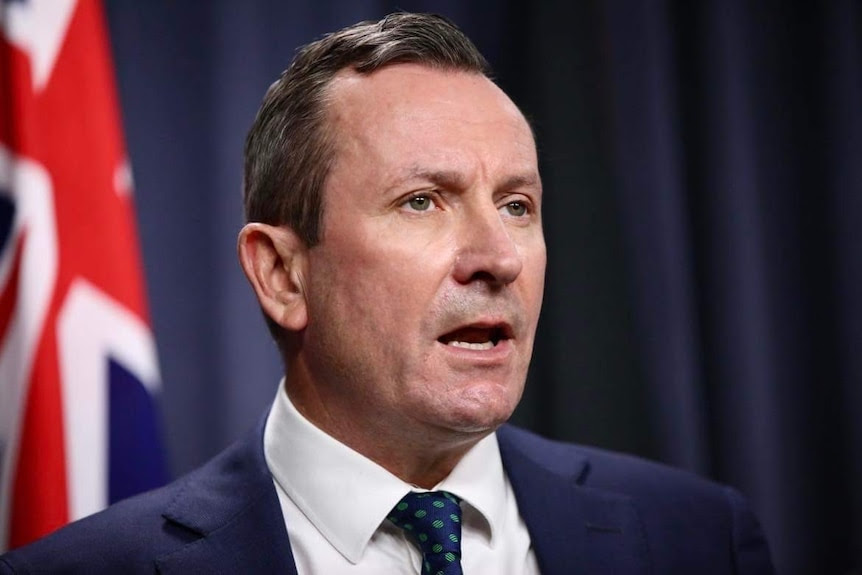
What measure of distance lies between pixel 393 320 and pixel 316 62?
1.67ft

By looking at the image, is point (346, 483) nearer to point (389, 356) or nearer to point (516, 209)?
point (389, 356)

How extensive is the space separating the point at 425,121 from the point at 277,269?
375mm

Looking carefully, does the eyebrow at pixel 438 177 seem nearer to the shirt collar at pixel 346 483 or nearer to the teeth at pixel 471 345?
the teeth at pixel 471 345

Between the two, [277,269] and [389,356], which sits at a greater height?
[277,269]

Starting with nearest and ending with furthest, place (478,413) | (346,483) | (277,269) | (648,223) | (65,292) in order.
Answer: (478,413) → (346,483) → (277,269) → (65,292) → (648,223)

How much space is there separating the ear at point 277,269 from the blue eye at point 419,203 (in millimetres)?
214

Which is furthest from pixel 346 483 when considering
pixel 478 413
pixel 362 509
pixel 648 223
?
pixel 648 223

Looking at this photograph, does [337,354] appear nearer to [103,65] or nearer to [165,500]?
[165,500]

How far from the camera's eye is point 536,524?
1.71m

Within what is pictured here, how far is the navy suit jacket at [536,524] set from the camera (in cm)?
157

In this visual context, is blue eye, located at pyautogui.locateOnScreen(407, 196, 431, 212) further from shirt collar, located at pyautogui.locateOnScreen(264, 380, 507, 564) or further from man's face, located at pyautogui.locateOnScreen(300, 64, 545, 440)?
shirt collar, located at pyautogui.locateOnScreen(264, 380, 507, 564)

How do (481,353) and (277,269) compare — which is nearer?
(481,353)

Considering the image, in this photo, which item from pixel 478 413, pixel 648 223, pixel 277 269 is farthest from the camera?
pixel 648 223

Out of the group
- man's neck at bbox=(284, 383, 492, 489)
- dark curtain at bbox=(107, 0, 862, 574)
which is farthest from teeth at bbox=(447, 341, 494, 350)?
dark curtain at bbox=(107, 0, 862, 574)
